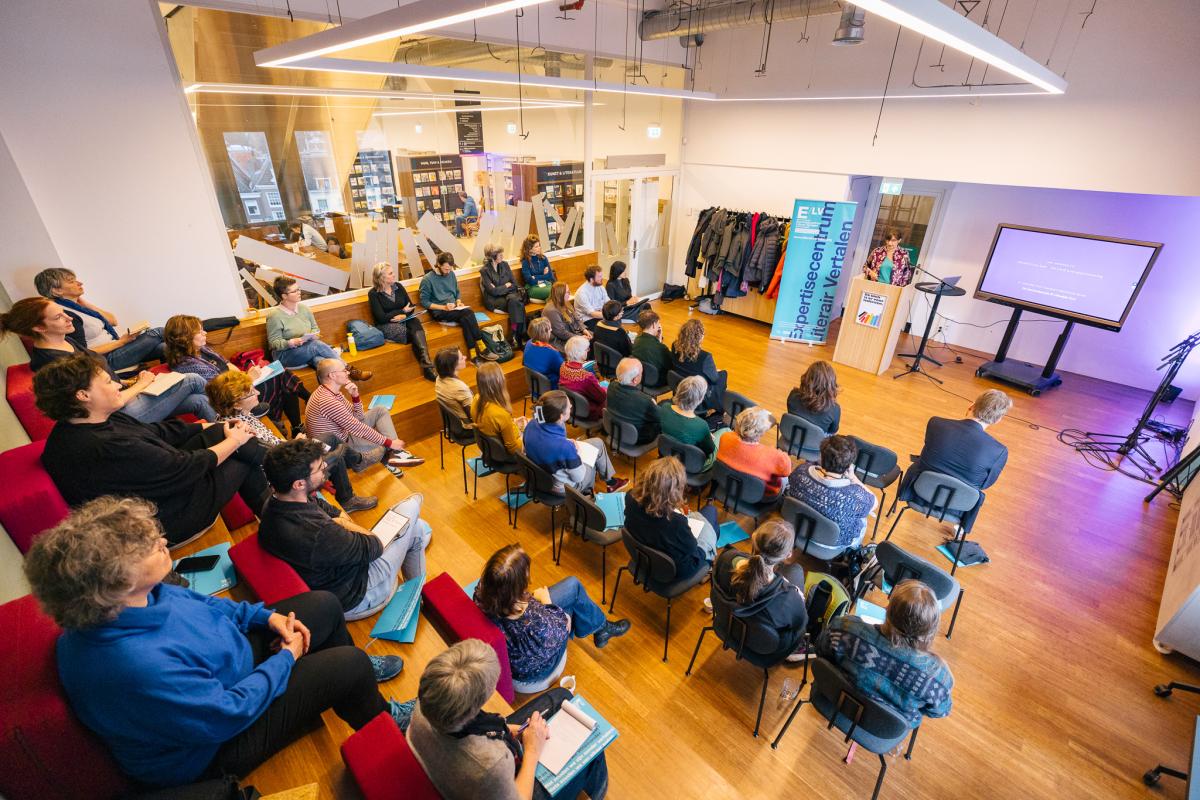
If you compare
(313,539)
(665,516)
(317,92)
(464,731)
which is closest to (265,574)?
(313,539)

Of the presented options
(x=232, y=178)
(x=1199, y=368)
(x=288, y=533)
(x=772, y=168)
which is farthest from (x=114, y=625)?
(x=1199, y=368)

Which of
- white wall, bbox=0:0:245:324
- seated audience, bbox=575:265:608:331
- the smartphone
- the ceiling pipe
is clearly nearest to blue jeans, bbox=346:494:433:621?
the smartphone

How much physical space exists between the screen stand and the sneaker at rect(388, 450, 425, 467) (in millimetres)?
6941

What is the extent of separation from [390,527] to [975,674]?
351 cm

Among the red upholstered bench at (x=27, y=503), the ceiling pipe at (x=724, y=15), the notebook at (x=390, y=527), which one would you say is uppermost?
the ceiling pipe at (x=724, y=15)

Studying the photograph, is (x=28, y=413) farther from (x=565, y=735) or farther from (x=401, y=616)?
(x=565, y=735)

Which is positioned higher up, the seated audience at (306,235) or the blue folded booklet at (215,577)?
the seated audience at (306,235)

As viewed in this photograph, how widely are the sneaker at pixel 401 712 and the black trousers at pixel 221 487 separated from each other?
4.67 feet

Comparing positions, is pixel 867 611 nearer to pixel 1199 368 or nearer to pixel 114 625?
pixel 114 625

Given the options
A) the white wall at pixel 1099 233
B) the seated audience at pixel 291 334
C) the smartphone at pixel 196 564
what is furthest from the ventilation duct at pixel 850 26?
the smartphone at pixel 196 564

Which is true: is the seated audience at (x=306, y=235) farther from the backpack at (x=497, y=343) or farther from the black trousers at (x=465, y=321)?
the backpack at (x=497, y=343)

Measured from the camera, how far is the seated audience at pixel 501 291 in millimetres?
6445

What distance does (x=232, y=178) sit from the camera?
15.9 feet

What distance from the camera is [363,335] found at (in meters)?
5.45
